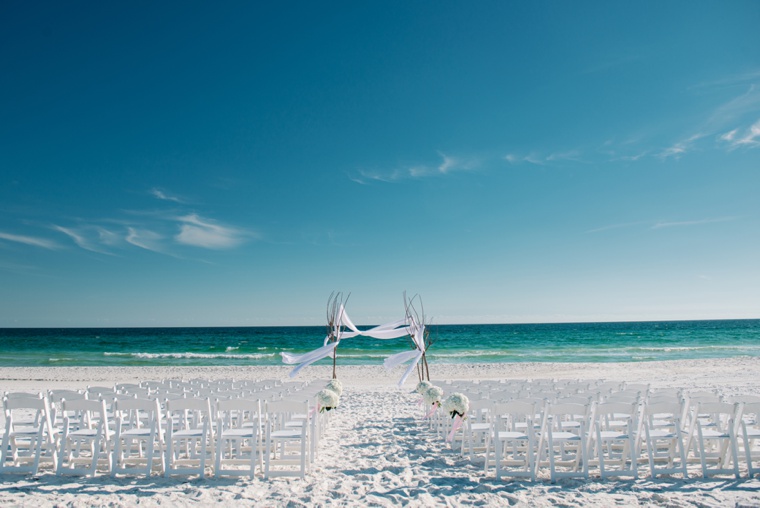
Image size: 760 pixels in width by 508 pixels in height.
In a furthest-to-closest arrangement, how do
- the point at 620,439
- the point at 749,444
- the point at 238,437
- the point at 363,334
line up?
the point at 363,334 → the point at 238,437 → the point at 620,439 → the point at 749,444

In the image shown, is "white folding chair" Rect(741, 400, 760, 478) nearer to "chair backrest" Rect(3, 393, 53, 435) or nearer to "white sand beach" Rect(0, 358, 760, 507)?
"white sand beach" Rect(0, 358, 760, 507)

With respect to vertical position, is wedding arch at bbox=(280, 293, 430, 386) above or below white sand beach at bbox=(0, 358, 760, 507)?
above

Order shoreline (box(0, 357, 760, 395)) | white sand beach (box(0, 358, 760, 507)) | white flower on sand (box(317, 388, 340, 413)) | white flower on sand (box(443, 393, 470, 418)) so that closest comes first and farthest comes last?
1. white sand beach (box(0, 358, 760, 507))
2. white flower on sand (box(443, 393, 470, 418))
3. white flower on sand (box(317, 388, 340, 413))
4. shoreline (box(0, 357, 760, 395))

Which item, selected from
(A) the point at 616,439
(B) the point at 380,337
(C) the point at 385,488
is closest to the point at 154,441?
(C) the point at 385,488

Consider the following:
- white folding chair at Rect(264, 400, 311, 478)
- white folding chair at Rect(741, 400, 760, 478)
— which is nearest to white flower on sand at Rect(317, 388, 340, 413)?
white folding chair at Rect(264, 400, 311, 478)

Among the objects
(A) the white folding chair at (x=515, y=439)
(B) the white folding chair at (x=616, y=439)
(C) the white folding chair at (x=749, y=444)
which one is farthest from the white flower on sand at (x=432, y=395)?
(C) the white folding chair at (x=749, y=444)

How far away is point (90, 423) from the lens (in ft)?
Answer: 21.9

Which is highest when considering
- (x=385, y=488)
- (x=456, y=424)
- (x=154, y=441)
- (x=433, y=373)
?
(x=154, y=441)


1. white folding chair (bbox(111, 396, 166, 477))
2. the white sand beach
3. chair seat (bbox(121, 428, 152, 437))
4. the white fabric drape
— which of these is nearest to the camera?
the white sand beach

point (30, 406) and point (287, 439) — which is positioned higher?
point (30, 406)

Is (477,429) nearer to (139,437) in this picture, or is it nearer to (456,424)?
(456,424)

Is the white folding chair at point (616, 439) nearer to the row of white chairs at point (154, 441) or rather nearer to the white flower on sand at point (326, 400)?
the row of white chairs at point (154, 441)

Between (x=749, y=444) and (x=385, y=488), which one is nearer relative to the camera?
(x=385, y=488)

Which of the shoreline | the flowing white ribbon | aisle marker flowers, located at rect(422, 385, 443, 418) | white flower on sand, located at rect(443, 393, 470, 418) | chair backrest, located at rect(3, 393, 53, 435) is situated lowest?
the shoreline
